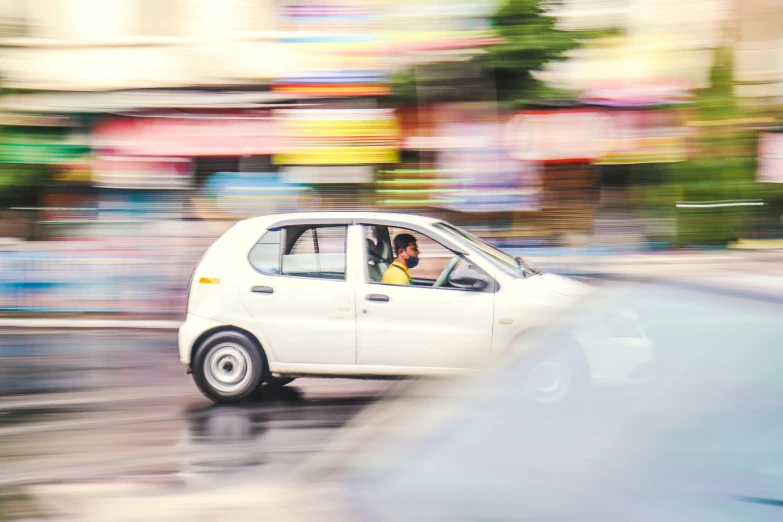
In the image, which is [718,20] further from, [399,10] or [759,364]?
[759,364]

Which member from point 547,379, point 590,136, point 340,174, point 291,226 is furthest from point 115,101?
point 547,379

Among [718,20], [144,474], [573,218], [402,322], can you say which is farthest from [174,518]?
[718,20]

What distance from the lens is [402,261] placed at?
23.7 feet

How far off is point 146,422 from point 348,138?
31.1ft

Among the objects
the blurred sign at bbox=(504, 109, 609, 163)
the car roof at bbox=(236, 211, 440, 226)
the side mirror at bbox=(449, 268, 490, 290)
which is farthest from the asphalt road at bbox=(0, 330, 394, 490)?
the blurred sign at bbox=(504, 109, 609, 163)

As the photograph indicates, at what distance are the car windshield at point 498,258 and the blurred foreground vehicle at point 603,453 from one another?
3.95 metres

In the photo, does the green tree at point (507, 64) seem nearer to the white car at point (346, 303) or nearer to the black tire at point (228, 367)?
the white car at point (346, 303)

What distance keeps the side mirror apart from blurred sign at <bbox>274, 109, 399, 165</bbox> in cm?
899

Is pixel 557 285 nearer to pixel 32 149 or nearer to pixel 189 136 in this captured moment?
pixel 189 136

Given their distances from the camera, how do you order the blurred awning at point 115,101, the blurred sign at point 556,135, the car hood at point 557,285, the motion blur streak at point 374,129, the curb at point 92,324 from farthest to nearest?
1. the blurred awning at point 115,101
2. the blurred sign at point 556,135
3. the motion blur streak at point 374,129
4. the curb at point 92,324
5. the car hood at point 557,285

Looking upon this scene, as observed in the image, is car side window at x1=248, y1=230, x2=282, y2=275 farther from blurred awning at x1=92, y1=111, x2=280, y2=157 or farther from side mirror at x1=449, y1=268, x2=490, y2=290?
blurred awning at x1=92, y1=111, x2=280, y2=157

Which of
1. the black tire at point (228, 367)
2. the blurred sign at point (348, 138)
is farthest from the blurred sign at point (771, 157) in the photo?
the black tire at point (228, 367)

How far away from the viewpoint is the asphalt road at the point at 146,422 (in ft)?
18.4

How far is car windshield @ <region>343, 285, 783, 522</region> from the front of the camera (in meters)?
2.32
